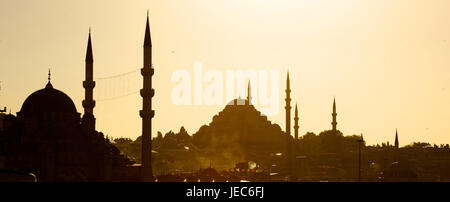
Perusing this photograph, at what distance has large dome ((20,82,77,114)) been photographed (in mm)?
78500

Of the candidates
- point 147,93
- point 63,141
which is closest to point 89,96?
point 63,141

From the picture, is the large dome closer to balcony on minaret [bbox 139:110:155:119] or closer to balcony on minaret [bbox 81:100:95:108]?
balcony on minaret [bbox 81:100:95:108]

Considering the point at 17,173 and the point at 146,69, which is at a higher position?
the point at 146,69

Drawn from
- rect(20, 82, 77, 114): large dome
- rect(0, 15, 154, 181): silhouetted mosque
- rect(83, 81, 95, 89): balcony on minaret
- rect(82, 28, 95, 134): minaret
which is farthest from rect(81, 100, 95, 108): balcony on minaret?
rect(83, 81, 95, 89): balcony on minaret

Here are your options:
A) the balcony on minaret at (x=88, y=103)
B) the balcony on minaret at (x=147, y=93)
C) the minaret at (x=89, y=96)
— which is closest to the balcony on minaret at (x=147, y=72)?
the balcony on minaret at (x=147, y=93)

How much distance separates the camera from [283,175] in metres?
128

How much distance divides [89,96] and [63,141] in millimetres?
6485

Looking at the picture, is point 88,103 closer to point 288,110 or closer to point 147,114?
point 147,114

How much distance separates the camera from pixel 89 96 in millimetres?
81688

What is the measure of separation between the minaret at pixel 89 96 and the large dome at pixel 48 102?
1475 millimetres

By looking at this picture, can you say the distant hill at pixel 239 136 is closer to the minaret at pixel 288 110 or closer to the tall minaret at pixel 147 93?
the minaret at pixel 288 110

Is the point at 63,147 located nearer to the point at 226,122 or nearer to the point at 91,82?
the point at 91,82
